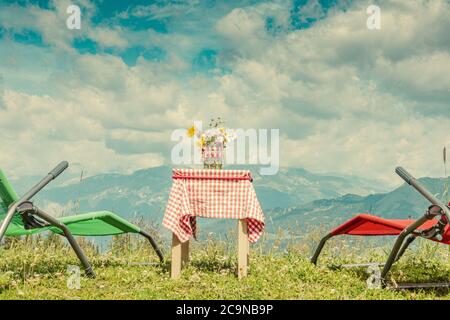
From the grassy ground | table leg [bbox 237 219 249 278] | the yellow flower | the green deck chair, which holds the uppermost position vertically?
the yellow flower

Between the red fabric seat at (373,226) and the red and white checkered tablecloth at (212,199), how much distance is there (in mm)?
912

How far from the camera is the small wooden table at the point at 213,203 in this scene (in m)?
5.71

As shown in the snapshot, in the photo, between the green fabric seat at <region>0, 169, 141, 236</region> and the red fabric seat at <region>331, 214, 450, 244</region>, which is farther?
the red fabric seat at <region>331, 214, 450, 244</region>

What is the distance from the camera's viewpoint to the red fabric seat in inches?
201

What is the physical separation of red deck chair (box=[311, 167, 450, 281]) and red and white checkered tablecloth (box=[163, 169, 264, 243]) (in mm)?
997

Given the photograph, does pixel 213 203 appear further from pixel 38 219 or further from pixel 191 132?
pixel 38 219

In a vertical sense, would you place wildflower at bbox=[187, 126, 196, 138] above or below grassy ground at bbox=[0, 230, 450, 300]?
above

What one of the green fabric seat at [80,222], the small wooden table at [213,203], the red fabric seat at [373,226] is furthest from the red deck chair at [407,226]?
the green fabric seat at [80,222]

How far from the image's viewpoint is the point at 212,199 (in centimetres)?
577

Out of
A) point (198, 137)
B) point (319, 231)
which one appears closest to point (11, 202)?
point (198, 137)

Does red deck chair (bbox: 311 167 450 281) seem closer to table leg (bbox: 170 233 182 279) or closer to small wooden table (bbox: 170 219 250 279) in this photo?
small wooden table (bbox: 170 219 250 279)

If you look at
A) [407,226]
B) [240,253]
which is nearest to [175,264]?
[240,253]

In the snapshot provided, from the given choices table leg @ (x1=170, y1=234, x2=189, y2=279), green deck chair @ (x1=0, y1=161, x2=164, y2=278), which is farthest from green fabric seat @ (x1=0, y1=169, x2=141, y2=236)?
table leg @ (x1=170, y1=234, x2=189, y2=279)
